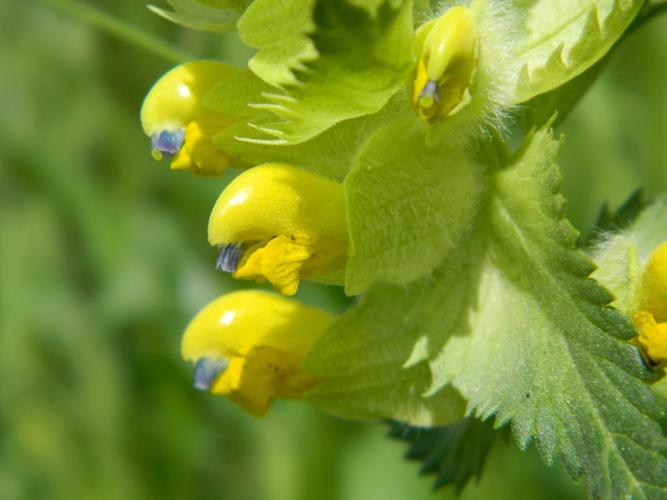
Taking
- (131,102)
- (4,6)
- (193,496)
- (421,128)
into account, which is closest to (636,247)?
(421,128)

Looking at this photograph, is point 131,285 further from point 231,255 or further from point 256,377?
point 231,255

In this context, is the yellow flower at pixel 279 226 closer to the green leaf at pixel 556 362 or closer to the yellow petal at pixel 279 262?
the yellow petal at pixel 279 262

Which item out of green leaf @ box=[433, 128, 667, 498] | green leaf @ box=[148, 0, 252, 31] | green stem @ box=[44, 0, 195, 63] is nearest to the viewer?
green leaf @ box=[433, 128, 667, 498]

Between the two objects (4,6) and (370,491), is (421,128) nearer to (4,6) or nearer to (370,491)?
(370,491)

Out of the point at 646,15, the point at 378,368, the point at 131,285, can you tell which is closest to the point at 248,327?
the point at 378,368

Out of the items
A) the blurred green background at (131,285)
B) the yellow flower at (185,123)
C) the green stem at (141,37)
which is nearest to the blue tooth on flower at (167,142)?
the yellow flower at (185,123)

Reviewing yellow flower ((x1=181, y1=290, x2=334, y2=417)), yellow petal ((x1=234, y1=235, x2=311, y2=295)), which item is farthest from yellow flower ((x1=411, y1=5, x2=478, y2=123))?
yellow flower ((x1=181, y1=290, x2=334, y2=417))

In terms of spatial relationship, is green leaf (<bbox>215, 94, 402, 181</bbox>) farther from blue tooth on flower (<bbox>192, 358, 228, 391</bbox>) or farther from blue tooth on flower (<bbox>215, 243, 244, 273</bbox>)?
blue tooth on flower (<bbox>192, 358, 228, 391</bbox>)
